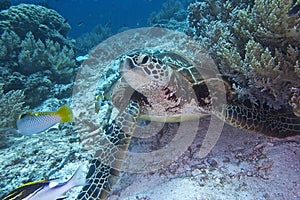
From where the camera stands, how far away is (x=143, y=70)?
2480 millimetres

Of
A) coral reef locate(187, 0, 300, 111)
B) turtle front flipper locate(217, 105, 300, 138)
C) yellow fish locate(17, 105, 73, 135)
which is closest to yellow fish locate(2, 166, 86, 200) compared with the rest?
yellow fish locate(17, 105, 73, 135)

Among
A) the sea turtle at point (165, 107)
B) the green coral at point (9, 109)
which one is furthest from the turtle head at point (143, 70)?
the green coral at point (9, 109)

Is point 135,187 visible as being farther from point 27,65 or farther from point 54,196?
point 27,65

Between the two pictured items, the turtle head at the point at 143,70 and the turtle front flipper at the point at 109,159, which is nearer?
the turtle front flipper at the point at 109,159

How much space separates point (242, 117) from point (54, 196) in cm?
198

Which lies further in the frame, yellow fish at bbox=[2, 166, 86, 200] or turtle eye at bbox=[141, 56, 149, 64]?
turtle eye at bbox=[141, 56, 149, 64]

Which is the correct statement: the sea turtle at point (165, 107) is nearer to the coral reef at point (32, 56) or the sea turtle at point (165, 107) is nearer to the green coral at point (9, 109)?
the green coral at point (9, 109)

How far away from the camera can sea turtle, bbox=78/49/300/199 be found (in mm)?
2270

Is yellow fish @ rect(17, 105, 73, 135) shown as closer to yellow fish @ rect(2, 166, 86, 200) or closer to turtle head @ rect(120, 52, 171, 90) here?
turtle head @ rect(120, 52, 171, 90)

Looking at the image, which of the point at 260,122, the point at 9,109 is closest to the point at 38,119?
the point at 9,109

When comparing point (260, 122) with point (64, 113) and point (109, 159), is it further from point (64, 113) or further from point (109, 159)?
point (64, 113)

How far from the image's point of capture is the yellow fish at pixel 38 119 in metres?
2.43

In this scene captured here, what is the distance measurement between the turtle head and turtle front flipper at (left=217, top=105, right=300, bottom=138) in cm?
81

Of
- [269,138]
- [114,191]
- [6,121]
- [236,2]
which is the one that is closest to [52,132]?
[6,121]
